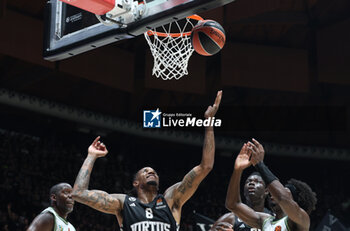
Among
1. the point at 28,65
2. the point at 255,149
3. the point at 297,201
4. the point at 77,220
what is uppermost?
Result: the point at 28,65

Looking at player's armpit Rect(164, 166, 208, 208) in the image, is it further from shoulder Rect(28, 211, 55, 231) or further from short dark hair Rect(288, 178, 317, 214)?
shoulder Rect(28, 211, 55, 231)

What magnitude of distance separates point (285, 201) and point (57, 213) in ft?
8.68

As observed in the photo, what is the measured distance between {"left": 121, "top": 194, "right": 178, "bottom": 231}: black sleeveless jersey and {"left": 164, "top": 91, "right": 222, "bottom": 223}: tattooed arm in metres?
0.08

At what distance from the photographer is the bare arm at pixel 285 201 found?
4.08m

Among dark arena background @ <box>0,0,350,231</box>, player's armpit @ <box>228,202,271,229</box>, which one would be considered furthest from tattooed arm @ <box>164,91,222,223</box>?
dark arena background @ <box>0,0,350,231</box>

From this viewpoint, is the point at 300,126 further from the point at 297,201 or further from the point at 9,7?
the point at 297,201

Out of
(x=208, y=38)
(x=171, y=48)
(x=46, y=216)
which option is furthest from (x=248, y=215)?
(x=171, y=48)

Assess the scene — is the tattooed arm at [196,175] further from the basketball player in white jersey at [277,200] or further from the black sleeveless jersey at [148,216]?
the basketball player in white jersey at [277,200]

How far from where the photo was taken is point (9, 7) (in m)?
11.3

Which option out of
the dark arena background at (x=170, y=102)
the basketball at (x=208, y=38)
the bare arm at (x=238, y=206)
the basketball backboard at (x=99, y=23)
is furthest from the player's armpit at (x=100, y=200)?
the dark arena background at (x=170, y=102)

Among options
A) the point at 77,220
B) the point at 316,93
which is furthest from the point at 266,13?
the point at 77,220

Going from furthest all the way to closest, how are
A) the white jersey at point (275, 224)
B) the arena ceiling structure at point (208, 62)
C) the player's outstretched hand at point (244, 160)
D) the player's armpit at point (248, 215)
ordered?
the arena ceiling structure at point (208, 62), the player's armpit at point (248, 215), the player's outstretched hand at point (244, 160), the white jersey at point (275, 224)

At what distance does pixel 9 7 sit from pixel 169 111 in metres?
5.85

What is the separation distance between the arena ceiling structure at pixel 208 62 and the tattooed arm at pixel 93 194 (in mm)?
6953
